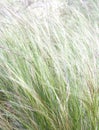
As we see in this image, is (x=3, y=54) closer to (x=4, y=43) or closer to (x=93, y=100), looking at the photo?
(x=4, y=43)

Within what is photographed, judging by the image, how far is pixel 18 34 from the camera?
1.47 metres

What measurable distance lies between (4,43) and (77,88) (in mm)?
458

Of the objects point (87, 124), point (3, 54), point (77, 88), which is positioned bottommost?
point (87, 124)

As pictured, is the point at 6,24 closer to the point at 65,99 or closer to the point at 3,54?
the point at 3,54

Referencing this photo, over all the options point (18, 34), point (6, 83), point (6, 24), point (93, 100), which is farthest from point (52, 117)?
point (6, 24)

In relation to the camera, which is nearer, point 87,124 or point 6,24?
point 87,124

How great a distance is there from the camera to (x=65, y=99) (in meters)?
1.12

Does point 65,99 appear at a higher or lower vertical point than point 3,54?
lower

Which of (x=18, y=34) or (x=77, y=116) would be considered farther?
(x=18, y=34)

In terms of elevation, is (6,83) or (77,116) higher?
(6,83)

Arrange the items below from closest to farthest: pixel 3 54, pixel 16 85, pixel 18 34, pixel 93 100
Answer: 1. pixel 93 100
2. pixel 16 85
3. pixel 3 54
4. pixel 18 34

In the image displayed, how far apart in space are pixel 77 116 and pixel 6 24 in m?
0.68

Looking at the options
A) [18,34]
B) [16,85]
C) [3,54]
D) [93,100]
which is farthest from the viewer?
[18,34]

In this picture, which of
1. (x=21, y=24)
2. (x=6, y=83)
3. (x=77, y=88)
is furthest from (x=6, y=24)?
(x=77, y=88)
